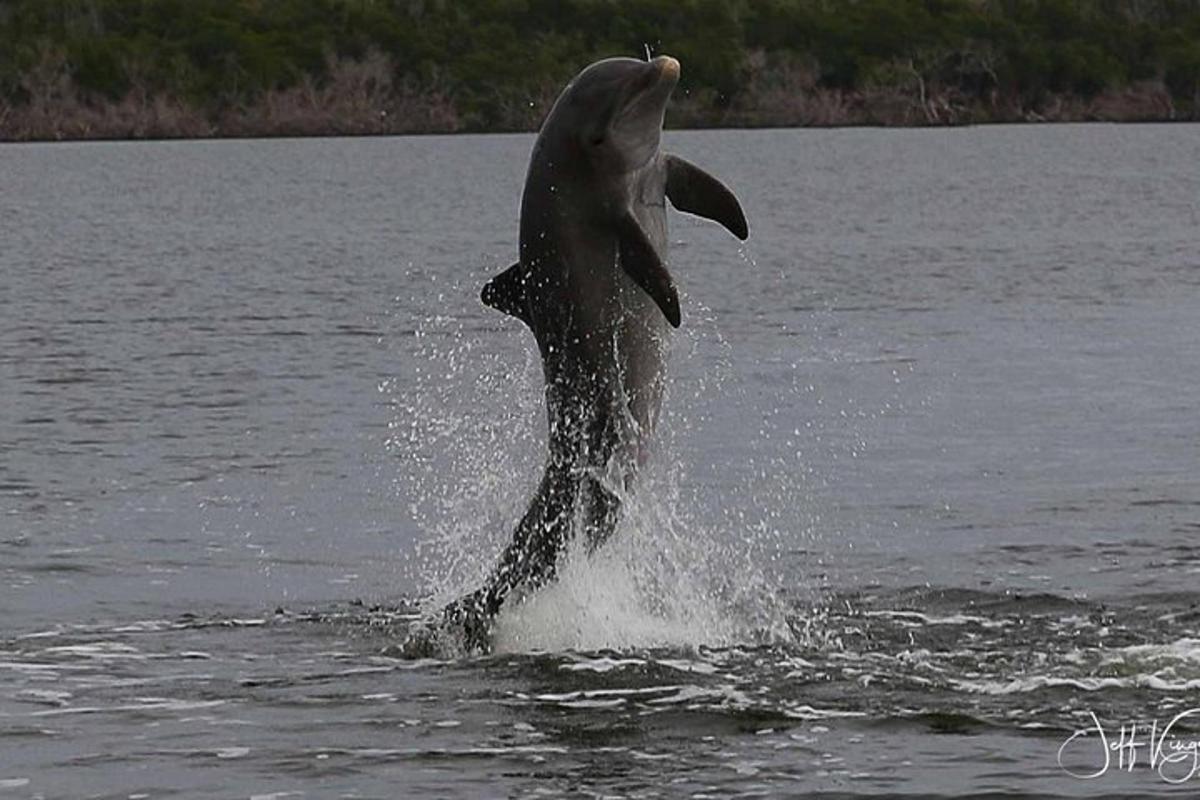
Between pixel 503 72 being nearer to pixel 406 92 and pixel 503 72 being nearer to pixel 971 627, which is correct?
pixel 406 92

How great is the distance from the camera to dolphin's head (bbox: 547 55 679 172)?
14.9 meters

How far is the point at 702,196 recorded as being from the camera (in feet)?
50.0

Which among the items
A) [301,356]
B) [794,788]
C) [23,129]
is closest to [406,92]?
[23,129]

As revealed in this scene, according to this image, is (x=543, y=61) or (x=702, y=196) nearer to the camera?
(x=702, y=196)

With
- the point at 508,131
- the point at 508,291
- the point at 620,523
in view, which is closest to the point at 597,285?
the point at 508,291

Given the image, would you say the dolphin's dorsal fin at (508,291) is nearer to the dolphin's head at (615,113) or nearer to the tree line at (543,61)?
the dolphin's head at (615,113)

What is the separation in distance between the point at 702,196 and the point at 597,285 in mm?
757

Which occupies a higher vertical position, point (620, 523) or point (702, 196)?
point (702, 196)

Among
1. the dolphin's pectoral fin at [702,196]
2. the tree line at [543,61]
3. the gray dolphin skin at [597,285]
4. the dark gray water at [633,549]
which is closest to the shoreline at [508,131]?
the tree line at [543,61]

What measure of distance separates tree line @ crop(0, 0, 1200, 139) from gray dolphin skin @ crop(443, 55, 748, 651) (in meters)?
135

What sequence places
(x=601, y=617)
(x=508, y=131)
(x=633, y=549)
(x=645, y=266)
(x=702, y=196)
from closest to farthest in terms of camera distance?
(x=645, y=266) → (x=702, y=196) → (x=601, y=617) → (x=633, y=549) → (x=508, y=131)

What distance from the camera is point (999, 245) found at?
6400 centimetres

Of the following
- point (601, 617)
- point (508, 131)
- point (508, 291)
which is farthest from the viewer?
point (508, 131)

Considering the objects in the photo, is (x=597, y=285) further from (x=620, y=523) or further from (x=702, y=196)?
(x=620, y=523)
